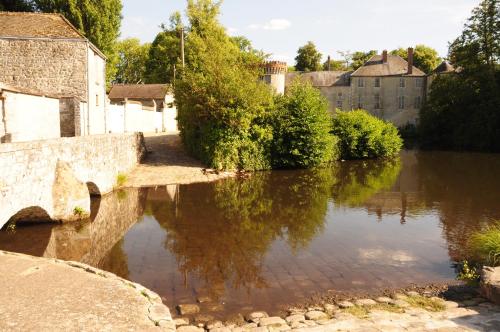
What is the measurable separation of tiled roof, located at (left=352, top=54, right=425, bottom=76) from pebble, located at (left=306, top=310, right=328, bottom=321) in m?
50.6

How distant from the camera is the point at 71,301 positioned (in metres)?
6.29

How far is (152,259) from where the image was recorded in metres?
10.9

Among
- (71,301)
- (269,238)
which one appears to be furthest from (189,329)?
(269,238)

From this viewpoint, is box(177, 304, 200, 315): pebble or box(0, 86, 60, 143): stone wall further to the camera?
box(0, 86, 60, 143): stone wall

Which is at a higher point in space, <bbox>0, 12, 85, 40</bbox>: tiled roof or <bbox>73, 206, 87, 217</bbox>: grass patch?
<bbox>0, 12, 85, 40</bbox>: tiled roof

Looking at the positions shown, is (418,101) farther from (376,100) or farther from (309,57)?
(309,57)

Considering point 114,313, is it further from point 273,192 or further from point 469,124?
point 469,124

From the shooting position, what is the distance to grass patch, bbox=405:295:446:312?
7871 mm

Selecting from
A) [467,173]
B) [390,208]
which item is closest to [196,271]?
[390,208]

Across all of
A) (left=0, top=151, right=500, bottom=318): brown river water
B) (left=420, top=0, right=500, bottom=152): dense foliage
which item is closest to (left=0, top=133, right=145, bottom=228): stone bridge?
(left=0, top=151, right=500, bottom=318): brown river water

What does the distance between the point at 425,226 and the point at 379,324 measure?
8.31 metres

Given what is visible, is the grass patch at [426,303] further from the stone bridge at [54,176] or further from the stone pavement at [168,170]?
the stone pavement at [168,170]

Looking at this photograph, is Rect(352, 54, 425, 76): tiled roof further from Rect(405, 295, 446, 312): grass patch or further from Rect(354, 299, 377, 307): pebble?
Rect(354, 299, 377, 307): pebble

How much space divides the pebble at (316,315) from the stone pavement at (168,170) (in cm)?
1405
